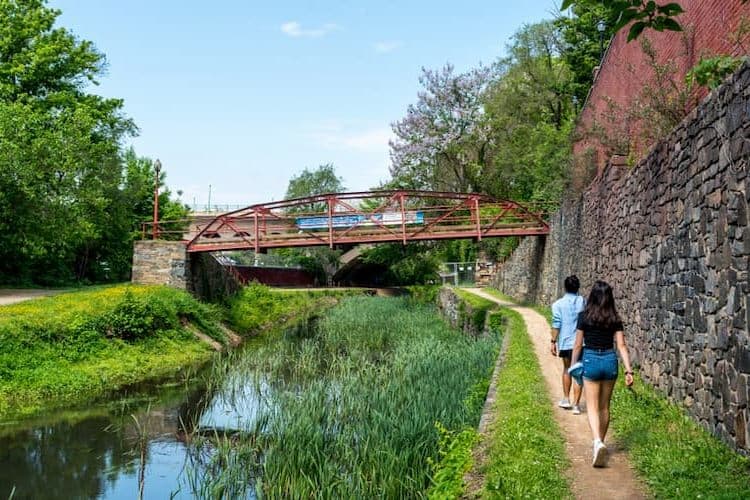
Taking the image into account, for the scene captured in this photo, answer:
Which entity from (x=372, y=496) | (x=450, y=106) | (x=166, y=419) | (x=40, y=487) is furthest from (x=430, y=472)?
(x=450, y=106)

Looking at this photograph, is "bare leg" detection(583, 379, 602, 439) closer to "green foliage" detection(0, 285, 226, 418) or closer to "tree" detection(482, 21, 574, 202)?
"green foliage" detection(0, 285, 226, 418)

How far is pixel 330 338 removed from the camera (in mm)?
19781

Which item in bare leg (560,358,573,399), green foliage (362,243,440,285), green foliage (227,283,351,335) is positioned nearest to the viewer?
bare leg (560,358,573,399)

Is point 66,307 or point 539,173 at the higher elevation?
point 539,173

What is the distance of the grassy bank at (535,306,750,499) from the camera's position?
14.7 feet

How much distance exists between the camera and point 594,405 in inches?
216

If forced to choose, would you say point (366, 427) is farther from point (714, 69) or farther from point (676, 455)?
point (714, 69)

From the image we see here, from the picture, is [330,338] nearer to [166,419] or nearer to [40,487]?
[166,419]

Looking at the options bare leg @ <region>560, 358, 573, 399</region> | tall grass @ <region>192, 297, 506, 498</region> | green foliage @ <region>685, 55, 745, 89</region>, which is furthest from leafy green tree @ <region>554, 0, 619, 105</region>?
bare leg @ <region>560, 358, 573, 399</region>

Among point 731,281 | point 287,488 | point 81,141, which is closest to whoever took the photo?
point 731,281

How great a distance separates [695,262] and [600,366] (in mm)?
1774

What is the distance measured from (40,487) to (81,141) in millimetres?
18294

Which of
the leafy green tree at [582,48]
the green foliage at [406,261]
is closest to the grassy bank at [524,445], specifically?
the leafy green tree at [582,48]

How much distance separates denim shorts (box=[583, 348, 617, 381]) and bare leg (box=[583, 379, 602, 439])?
2.6 inches
